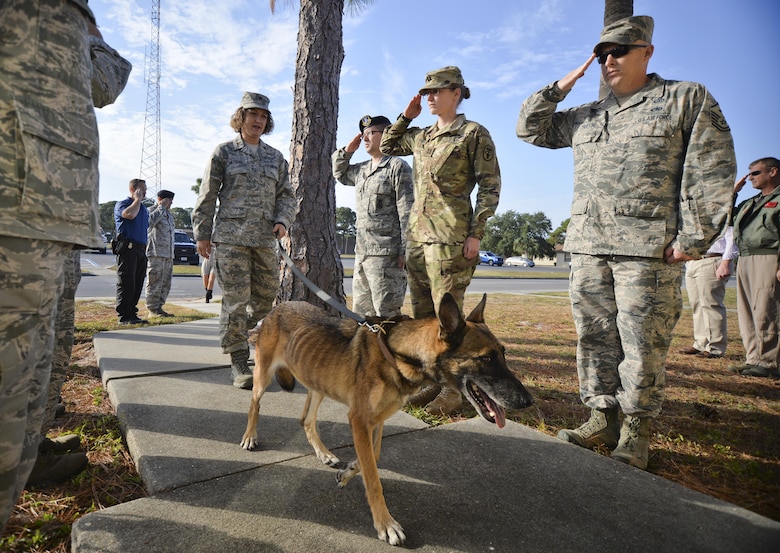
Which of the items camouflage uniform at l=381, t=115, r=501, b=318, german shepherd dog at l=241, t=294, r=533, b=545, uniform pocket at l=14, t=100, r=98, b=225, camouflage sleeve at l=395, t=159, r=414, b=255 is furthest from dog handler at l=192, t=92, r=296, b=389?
uniform pocket at l=14, t=100, r=98, b=225

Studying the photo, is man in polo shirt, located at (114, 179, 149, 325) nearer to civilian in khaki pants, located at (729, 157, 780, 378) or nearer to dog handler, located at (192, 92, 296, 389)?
dog handler, located at (192, 92, 296, 389)

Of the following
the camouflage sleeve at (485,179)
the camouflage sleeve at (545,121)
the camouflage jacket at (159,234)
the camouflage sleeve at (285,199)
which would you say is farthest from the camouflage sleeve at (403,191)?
the camouflage jacket at (159,234)

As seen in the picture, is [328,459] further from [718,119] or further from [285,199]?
[718,119]

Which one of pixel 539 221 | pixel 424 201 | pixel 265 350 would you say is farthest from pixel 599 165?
pixel 539 221

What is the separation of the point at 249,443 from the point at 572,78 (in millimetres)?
3389

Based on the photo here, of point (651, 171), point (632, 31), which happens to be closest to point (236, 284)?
point (651, 171)

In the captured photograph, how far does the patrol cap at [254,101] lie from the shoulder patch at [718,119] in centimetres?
356

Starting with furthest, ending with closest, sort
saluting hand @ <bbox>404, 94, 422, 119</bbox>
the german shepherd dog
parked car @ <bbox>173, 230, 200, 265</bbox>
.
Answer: parked car @ <bbox>173, 230, 200, 265</bbox>
saluting hand @ <bbox>404, 94, 422, 119</bbox>
the german shepherd dog

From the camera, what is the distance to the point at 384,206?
4.47 m

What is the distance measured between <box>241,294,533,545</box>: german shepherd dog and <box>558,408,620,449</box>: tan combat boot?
1.15 m

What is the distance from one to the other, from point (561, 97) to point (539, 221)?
99.1m

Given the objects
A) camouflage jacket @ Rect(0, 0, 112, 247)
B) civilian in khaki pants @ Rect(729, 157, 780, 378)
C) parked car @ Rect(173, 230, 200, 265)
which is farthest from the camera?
parked car @ Rect(173, 230, 200, 265)

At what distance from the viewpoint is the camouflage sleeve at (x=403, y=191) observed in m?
Answer: 4.24

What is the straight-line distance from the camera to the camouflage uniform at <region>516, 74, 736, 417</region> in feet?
8.09
